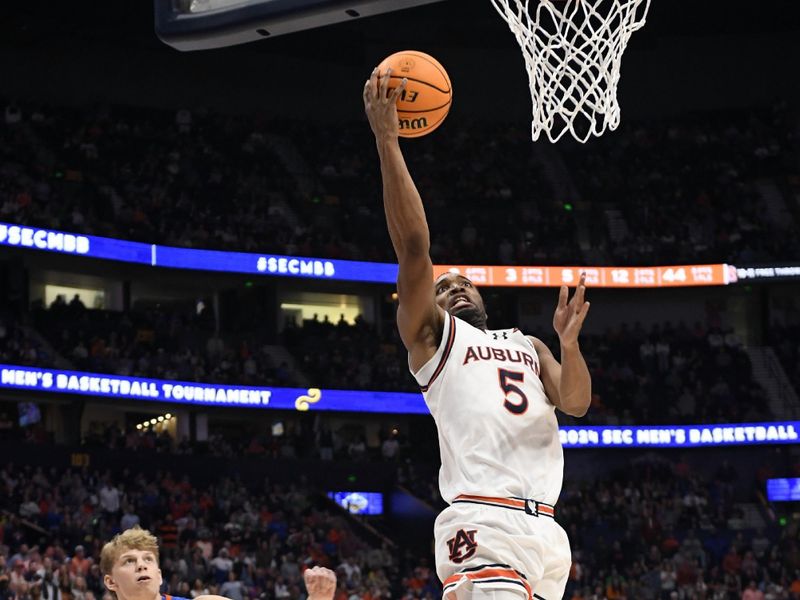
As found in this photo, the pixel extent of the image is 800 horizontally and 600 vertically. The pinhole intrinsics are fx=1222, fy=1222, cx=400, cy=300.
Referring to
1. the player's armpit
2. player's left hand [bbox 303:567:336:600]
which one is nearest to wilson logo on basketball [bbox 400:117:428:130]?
the player's armpit

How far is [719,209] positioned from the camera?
92.2 ft

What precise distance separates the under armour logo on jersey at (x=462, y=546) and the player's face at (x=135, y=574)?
1387 mm

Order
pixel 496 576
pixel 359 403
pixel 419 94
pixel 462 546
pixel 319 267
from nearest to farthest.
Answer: pixel 496 576
pixel 462 546
pixel 419 94
pixel 359 403
pixel 319 267

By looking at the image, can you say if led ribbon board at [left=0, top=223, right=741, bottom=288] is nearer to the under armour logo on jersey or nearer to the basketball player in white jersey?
the basketball player in white jersey

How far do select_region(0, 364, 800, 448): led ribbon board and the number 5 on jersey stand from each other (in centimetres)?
1823

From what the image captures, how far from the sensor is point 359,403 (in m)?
24.3

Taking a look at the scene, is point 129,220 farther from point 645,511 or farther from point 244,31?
point 244,31

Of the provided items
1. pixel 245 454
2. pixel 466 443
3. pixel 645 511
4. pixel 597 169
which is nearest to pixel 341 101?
pixel 597 169

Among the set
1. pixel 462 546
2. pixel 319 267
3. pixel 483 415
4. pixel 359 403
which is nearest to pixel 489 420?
pixel 483 415

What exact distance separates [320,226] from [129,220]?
15.3 feet

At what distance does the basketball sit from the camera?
14.2 feet

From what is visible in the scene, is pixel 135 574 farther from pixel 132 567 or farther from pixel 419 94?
pixel 419 94

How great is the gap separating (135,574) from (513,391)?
1.67 meters

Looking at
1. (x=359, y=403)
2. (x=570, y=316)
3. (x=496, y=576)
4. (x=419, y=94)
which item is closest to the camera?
(x=496, y=576)
